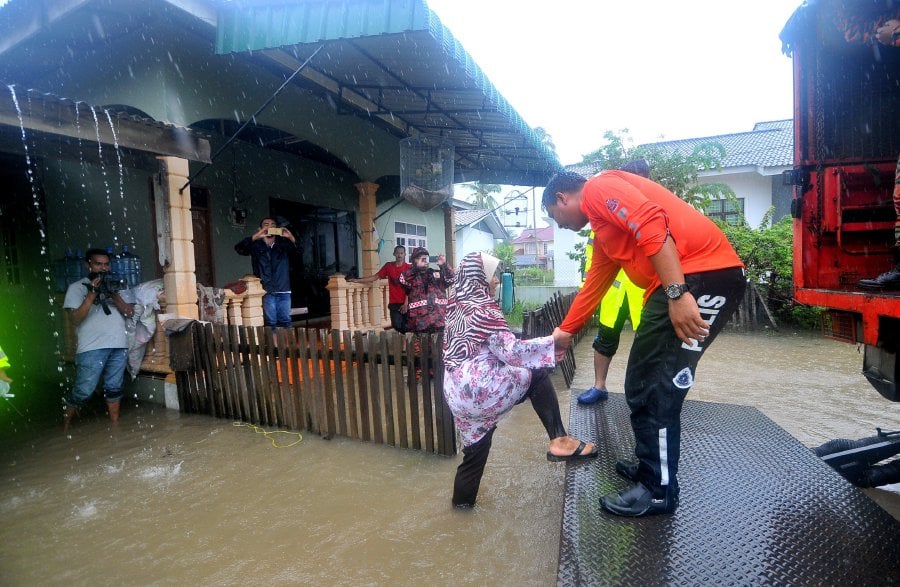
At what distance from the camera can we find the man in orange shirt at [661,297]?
1.89m

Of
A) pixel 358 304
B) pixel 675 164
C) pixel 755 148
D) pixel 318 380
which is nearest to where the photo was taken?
pixel 318 380

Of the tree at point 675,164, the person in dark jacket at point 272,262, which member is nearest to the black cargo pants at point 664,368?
the person in dark jacket at point 272,262

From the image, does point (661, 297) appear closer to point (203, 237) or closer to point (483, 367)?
point (483, 367)

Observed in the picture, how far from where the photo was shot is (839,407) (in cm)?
498

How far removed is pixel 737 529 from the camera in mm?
2055

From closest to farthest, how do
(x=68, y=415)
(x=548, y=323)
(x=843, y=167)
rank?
1. (x=843, y=167)
2. (x=68, y=415)
3. (x=548, y=323)

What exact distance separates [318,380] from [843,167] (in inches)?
165

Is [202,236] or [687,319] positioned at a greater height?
[202,236]

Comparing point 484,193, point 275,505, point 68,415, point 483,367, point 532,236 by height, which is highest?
point 484,193

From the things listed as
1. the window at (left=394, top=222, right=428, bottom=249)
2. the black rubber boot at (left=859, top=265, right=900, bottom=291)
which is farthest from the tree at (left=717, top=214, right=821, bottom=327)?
the black rubber boot at (left=859, top=265, right=900, bottom=291)

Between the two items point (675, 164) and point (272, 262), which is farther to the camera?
point (675, 164)

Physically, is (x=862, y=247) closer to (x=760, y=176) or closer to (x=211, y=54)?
(x=211, y=54)

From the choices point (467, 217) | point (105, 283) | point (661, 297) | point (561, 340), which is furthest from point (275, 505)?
point (467, 217)

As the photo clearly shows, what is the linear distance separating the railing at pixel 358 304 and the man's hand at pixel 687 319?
5937 millimetres
